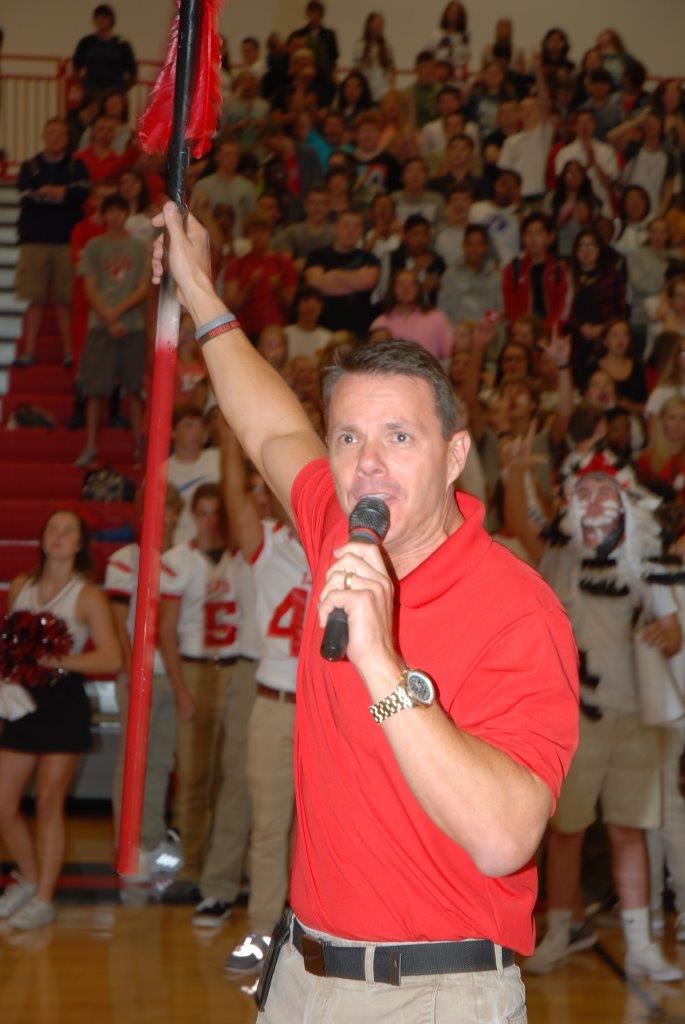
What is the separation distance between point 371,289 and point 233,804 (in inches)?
162

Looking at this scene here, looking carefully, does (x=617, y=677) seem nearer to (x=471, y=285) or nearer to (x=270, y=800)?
(x=270, y=800)

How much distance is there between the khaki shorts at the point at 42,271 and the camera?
9906mm

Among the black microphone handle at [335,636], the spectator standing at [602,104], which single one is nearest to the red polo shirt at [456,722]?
the black microphone handle at [335,636]

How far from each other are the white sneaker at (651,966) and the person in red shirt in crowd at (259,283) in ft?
15.5

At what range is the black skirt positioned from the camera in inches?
222

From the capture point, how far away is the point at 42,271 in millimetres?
9914

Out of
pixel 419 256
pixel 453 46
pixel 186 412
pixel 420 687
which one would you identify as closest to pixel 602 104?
pixel 453 46

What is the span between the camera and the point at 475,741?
5.87 ft

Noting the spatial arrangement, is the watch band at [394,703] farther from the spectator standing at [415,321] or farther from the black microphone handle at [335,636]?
the spectator standing at [415,321]

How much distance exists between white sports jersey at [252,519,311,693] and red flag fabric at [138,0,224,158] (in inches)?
103

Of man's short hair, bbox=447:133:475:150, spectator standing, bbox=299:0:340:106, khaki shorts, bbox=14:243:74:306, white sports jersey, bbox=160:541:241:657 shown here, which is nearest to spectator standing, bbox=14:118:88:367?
khaki shorts, bbox=14:243:74:306

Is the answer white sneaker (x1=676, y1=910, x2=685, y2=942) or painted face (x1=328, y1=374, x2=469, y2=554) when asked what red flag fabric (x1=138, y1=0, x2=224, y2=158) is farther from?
white sneaker (x1=676, y1=910, x2=685, y2=942)

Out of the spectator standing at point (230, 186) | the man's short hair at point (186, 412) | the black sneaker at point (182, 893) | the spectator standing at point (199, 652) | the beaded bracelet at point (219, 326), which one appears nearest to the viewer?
the beaded bracelet at point (219, 326)

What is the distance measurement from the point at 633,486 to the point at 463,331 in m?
3.15
